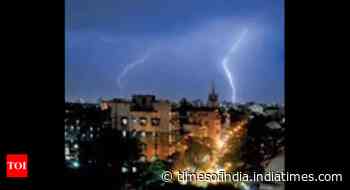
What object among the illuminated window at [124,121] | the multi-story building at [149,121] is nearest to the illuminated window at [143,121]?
the multi-story building at [149,121]

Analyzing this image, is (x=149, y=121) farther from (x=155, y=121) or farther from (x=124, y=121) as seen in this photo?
(x=124, y=121)
